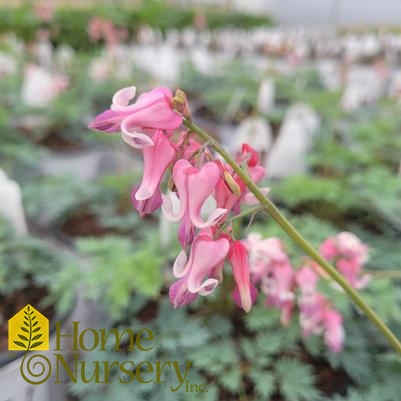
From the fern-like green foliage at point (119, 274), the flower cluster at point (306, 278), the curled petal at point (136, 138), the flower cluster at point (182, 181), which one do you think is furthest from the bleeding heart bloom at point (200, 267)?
the fern-like green foliage at point (119, 274)

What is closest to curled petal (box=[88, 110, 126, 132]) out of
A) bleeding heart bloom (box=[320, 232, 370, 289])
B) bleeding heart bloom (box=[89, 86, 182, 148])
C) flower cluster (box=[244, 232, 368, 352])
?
bleeding heart bloom (box=[89, 86, 182, 148])

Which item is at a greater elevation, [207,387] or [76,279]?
[76,279]

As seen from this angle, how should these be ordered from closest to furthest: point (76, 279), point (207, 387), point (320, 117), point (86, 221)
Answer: point (207, 387), point (76, 279), point (86, 221), point (320, 117)

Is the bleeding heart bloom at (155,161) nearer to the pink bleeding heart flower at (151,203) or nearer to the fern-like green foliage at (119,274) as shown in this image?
the pink bleeding heart flower at (151,203)

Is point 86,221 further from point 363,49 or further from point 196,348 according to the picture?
point 363,49

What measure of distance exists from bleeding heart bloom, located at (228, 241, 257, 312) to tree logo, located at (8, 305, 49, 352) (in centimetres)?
44

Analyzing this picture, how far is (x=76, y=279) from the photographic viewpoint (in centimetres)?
97

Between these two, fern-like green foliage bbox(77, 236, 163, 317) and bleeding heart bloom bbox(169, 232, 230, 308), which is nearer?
bleeding heart bloom bbox(169, 232, 230, 308)

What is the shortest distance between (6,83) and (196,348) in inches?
72.2

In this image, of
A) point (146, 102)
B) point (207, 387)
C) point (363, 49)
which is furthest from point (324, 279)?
point (363, 49)

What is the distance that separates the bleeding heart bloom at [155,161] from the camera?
0.49 metres

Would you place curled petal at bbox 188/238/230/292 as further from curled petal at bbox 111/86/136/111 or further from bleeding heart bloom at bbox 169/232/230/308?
curled petal at bbox 111/86/136/111

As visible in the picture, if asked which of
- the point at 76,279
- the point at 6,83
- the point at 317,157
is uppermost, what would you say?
the point at 6,83

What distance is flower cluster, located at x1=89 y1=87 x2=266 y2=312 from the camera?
47 centimetres
